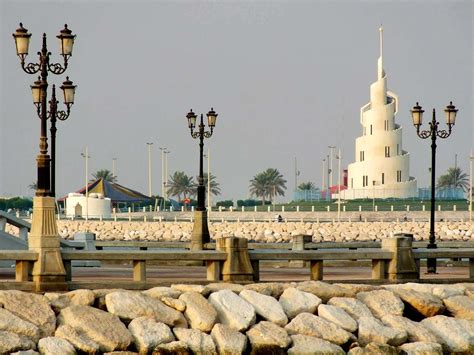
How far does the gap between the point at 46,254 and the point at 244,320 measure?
13.0 feet

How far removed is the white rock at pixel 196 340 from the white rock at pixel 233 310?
87 cm

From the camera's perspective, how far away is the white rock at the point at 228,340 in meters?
25.5

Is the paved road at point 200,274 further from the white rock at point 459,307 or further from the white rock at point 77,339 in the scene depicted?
the white rock at point 77,339

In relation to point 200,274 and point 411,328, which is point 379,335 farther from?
point 200,274

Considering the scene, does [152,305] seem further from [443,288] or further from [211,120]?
[211,120]

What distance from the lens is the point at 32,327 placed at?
80.0ft

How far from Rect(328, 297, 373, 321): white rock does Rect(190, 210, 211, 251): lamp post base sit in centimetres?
1856

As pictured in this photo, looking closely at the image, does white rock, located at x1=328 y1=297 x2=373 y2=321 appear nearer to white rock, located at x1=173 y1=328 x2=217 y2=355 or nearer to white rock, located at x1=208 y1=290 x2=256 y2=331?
white rock, located at x1=208 y1=290 x2=256 y2=331

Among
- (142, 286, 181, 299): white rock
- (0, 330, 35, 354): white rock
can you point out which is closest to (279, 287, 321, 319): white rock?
(142, 286, 181, 299): white rock

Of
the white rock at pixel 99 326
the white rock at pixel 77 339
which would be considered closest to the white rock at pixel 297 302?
the white rock at pixel 99 326

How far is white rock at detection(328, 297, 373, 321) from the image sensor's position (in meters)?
28.0

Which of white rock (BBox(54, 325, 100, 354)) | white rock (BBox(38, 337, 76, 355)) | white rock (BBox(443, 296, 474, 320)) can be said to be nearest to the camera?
white rock (BBox(38, 337, 76, 355))

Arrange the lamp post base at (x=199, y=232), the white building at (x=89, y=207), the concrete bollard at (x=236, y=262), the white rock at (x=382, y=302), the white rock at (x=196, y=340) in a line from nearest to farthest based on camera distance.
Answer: the white rock at (x=196, y=340) → the white rock at (x=382, y=302) → the concrete bollard at (x=236, y=262) → the lamp post base at (x=199, y=232) → the white building at (x=89, y=207)

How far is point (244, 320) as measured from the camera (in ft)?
86.8
